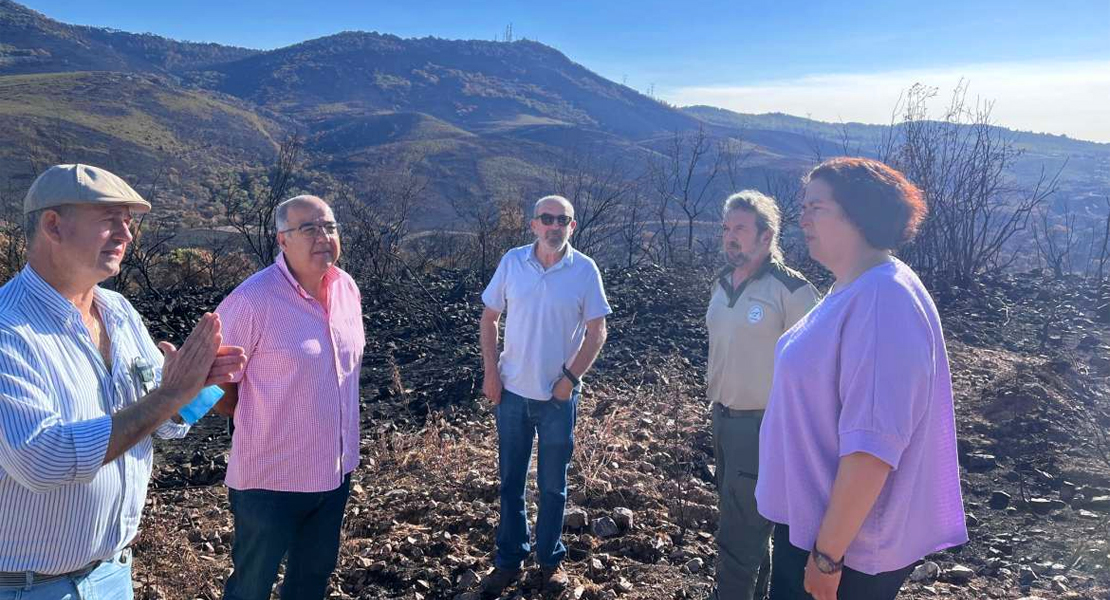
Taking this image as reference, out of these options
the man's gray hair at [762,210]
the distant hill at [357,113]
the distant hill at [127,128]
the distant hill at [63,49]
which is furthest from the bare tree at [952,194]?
the distant hill at [63,49]

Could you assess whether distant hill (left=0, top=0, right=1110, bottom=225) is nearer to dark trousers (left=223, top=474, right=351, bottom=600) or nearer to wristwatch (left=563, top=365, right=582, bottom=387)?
wristwatch (left=563, top=365, right=582, bottom=387)

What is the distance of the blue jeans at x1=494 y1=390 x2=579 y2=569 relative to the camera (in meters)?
3.13

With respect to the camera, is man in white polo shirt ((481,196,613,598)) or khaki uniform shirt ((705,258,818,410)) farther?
man in white polo shirt ((481,196,613,598))

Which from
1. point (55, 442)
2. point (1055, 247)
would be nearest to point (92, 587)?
point (55, 442)

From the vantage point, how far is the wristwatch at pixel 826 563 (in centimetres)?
168

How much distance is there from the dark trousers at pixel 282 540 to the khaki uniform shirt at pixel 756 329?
1400mm

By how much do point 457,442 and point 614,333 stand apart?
3.65 metres

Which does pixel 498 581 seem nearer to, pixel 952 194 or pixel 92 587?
pixel 92 587

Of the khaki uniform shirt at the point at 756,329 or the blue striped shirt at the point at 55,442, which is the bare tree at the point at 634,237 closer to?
the khaki uniform shirt at the point at 756,329

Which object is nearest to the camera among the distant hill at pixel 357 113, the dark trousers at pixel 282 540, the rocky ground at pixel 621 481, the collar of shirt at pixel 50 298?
the collar of shirt at pixel 50 298

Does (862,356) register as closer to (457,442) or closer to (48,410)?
(48,410)

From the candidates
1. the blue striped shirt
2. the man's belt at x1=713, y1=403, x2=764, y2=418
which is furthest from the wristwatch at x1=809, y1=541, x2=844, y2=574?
the blue striped shirt

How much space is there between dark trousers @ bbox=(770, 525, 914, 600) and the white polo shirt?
1375 mm

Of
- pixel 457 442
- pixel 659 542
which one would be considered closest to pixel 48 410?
pixel 659 542
